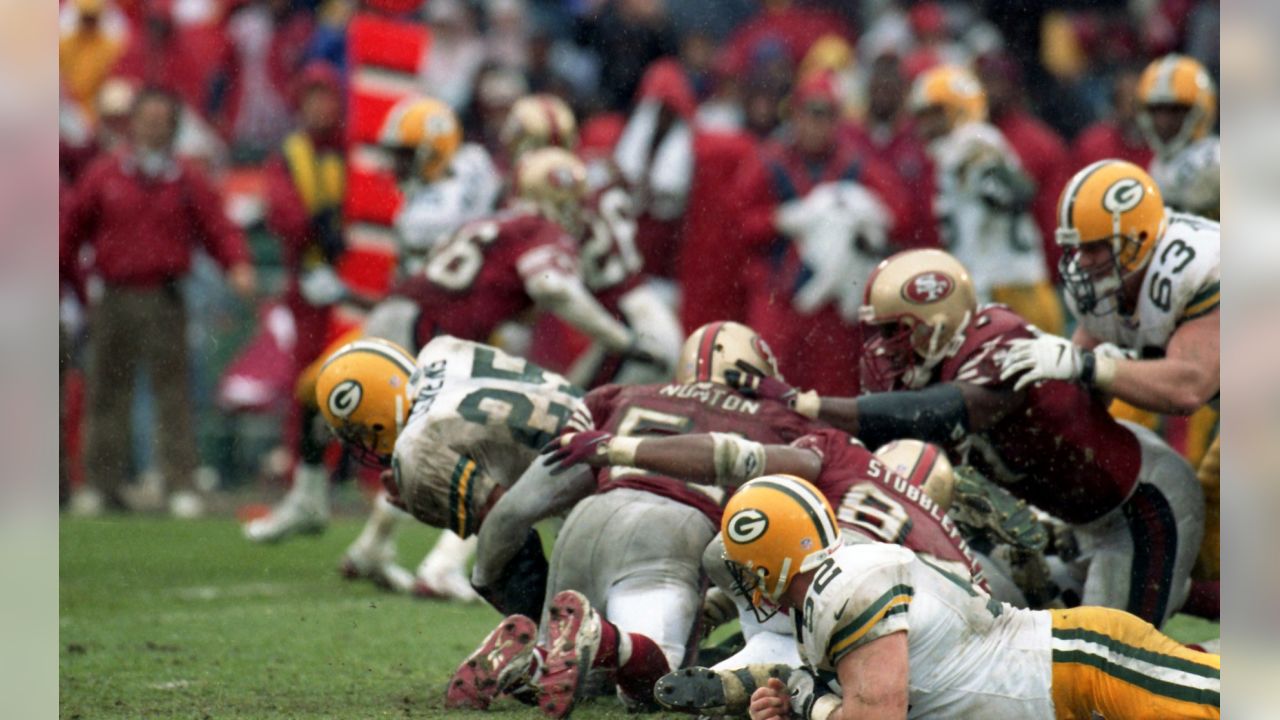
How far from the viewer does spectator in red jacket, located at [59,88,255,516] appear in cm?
1021

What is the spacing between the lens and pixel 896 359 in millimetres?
5520

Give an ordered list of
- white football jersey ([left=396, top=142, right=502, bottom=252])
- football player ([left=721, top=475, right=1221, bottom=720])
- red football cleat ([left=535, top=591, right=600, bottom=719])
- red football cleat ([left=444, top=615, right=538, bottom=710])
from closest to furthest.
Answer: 1. football player ([left=721, top=475, right=1221, bottom=720])
2. red football cleat ([left=535, top=591, right=600, bottom=719])
3. red football cleat ([left=444, top=615, right=538, bottom=710])
4. white football jersey ([left=396, top=142, right=502, bottom=252])

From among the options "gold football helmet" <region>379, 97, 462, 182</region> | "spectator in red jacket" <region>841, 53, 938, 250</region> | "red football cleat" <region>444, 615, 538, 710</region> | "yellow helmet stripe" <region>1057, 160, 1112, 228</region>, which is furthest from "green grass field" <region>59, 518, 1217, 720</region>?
"spectator in red jacket" <region>841, 53, 938, 250</region>

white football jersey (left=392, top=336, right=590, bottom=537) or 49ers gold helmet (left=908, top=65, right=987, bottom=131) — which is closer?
white football jersey (left=392, top=336, right=590, bottom=537)

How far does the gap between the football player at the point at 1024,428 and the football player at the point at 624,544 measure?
1.17 ft

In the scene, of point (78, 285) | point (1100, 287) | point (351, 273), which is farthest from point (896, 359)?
point (78, 285)

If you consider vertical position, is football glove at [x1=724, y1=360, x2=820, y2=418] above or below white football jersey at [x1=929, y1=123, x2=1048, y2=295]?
below

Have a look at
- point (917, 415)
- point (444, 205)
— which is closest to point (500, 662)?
point (917, 415)

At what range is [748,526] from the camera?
4051mm

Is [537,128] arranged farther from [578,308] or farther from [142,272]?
[142,272]

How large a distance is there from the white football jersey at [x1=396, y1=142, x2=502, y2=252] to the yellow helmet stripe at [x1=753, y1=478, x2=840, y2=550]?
4.57 metres

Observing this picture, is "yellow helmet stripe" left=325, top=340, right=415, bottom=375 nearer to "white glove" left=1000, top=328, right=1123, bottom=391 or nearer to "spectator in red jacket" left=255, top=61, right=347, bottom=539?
"white glove" left=1000, top=328, right=1123, bottom=391
